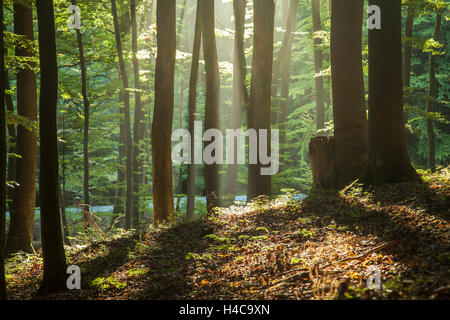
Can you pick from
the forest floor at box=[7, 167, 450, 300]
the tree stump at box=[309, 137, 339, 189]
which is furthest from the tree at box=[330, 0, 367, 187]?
the forest floor at box=[7, 167, 450, 300]

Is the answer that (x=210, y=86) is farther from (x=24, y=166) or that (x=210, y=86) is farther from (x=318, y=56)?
(x=318, y=56)

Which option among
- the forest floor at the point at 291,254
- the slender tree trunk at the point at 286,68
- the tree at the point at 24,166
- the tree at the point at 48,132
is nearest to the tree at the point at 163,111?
the forest floor at the point at 291,254

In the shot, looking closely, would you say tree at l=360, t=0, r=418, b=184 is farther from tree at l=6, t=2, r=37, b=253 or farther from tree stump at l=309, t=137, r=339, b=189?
tree at l=6, t=2, r=37, b=253

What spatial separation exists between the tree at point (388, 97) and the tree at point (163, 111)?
5.59 m

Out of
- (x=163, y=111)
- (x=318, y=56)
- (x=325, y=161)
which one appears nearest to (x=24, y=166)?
(x=163, y=111)

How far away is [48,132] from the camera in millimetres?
6699

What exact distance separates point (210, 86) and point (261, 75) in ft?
5.33

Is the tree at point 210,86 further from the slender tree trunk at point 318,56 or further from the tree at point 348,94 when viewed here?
the slender tree trunk at point 318,56

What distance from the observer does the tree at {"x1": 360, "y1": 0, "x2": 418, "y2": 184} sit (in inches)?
335

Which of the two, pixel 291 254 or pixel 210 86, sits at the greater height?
pixel 210 86

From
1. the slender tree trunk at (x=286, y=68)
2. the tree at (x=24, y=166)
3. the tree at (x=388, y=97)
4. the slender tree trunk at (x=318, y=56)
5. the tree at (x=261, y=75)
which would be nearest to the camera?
the tree at (x=388, y=97)

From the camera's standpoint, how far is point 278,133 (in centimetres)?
1881

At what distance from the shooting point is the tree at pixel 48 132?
6680mm
